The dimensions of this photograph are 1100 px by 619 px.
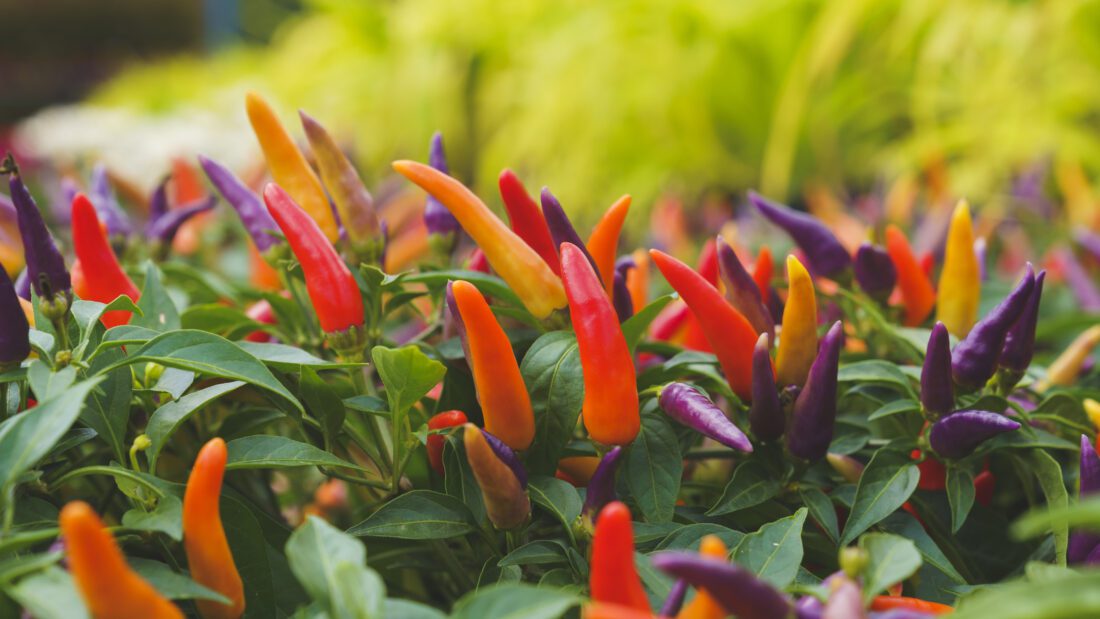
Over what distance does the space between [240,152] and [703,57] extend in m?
1.72

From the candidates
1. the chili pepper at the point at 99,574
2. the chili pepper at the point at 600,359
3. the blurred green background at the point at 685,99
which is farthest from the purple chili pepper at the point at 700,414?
the blurred green background at the point at 685,99

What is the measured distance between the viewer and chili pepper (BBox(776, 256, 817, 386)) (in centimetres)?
74

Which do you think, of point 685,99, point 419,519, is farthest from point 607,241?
point 685,99

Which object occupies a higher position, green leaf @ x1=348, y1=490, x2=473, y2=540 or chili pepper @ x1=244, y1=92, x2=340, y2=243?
chili pepper @ x1=244, y1=92, x2=340, y2=243

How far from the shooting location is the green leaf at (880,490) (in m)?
0.68

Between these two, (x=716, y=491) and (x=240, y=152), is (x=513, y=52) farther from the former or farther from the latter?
(x=716, y=491)

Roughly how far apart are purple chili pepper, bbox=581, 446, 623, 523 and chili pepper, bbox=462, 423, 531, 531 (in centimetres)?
4

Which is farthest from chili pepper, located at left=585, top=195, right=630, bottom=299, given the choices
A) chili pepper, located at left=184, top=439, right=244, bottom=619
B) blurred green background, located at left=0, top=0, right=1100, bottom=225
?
blurred green background, located at left=0, top=0, right=1100, bottom=225

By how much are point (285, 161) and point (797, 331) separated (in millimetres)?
470

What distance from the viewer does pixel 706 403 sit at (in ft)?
2.27

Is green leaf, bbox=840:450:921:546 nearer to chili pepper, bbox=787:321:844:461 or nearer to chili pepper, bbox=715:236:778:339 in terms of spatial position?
chili pepper, bbox=787:321:844:461

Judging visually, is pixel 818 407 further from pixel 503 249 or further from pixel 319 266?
pixel 319 266

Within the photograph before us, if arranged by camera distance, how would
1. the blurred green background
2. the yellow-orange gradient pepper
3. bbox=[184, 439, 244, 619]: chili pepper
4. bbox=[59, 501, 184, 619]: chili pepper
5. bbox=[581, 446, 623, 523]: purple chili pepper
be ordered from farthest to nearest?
the blurred green background, the yellow-orange gradient pepper, bbox=[581, 446, 623, 523]: purple chili pepper, bbox=[184, 439, 244, 619]: chili pepper, bbox=[59, 501, 184, 619]: chili pepper

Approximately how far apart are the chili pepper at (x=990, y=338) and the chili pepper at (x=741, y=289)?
0.15 m
